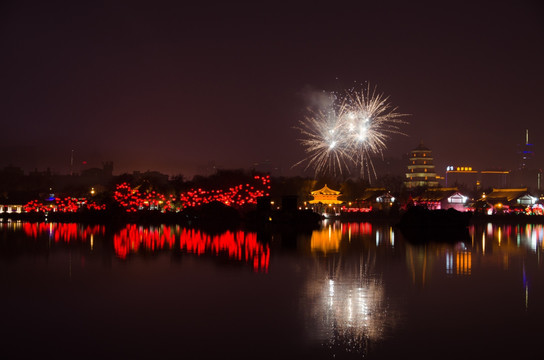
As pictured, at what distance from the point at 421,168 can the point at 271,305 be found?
292 feet

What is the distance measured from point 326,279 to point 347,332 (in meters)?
5.03

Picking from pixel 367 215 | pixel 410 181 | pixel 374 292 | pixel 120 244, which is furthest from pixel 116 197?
pixel 410 181

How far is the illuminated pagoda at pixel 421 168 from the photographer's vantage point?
96062 millimetres

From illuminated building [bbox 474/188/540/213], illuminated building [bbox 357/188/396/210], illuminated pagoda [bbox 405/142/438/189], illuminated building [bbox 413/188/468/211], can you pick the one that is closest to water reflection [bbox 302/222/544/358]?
Result: illuminated building [bbox 413/188/468/211]

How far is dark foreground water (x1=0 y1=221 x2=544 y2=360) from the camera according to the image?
8.24m

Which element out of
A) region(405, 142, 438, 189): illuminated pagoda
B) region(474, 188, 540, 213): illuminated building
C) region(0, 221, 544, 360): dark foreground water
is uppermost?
region(405, 142, 438, 189): illuminated pagoda

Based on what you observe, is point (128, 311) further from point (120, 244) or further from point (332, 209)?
point (332, 209)

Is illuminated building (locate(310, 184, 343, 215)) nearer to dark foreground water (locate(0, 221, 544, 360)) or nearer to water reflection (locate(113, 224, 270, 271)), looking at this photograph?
water reflection (locate(113, 224, 270, 271))

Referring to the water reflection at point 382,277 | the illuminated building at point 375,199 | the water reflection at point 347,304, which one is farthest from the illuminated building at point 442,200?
the water reflection at point 347,304

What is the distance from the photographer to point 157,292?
12.3 m

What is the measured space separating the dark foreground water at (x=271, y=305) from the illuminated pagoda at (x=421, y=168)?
255 ft

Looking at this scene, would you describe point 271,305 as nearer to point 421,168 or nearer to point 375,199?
point 375,199

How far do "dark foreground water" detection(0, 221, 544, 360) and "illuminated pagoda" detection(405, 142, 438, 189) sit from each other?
255ft

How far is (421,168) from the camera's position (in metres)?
96.7
